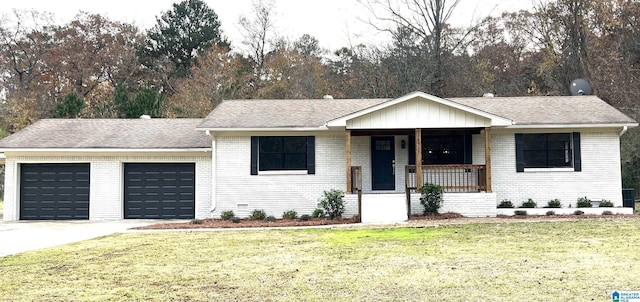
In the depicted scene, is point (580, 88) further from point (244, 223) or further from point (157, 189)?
point (157, 189)

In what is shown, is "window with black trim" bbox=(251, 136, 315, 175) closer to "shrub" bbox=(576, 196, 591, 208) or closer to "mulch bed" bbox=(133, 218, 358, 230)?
"mulch bed" bbox=(133, 218, 358, 230)

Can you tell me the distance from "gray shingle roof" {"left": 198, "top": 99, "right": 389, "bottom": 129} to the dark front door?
163 cm

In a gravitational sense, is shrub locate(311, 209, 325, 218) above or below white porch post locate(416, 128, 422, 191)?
below

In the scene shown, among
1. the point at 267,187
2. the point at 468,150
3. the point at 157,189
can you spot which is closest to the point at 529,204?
the point at 468,150

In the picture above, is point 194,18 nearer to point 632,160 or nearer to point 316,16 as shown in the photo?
point 316,16

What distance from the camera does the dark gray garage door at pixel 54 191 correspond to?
59.8 ft

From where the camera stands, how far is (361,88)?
32500 mm

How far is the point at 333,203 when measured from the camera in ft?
53.8

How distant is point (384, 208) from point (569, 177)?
240 inches

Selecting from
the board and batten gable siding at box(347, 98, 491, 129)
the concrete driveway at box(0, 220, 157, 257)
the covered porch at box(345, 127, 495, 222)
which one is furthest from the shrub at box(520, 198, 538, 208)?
the concrete driveway at box(0, 220, 157, 257)

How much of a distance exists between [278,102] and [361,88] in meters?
13.4

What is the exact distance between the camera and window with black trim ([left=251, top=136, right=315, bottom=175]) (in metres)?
17.5

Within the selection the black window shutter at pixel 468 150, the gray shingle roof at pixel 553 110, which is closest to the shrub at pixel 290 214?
the black window shutter at pixel 468 150

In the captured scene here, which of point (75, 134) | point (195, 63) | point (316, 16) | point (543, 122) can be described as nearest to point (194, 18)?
point (195, 63)
